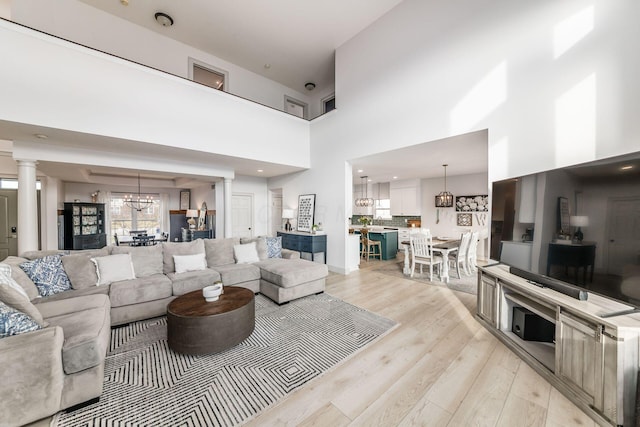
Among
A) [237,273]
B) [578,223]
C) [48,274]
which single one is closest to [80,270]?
[48,274]

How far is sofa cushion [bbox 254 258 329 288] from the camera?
353 cm

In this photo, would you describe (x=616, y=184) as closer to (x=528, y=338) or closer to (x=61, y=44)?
(x=528, y=338)

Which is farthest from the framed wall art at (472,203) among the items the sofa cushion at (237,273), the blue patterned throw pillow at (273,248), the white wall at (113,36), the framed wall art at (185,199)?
the framed wall art at (185,199)

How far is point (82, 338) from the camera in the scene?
1.69 m

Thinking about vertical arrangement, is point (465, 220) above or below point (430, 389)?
above

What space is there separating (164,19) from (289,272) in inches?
228

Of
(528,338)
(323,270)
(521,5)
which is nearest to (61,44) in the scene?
(323,270)

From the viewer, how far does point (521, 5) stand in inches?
115

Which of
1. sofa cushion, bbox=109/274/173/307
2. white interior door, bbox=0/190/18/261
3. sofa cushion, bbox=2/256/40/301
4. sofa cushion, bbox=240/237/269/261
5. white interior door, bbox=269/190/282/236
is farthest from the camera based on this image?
white interior door, bbox=269/190/282/236

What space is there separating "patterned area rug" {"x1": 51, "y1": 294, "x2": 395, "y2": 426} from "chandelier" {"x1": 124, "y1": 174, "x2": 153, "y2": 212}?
6807 millimetres

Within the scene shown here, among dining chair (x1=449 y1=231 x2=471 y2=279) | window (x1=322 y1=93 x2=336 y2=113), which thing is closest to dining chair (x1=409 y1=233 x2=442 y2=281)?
dining chair (x1=449 y1=231 x2=471 y2=279)

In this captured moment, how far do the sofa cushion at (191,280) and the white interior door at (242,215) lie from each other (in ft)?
12.3

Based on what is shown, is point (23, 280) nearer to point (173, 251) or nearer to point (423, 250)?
point (173, 251)

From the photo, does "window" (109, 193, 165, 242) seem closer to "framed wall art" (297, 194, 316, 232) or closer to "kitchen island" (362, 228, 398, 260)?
"framed wall art" (297, 194, 316, 232)
